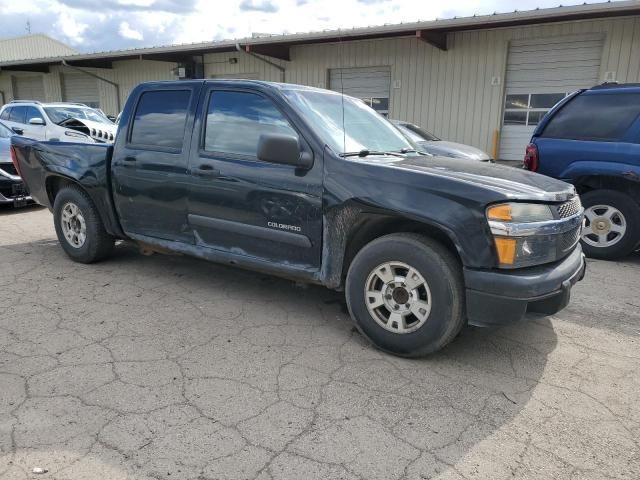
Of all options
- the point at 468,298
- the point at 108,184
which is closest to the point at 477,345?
the point at 468,298

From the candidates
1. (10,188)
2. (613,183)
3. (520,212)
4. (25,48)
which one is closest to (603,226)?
(613,183)

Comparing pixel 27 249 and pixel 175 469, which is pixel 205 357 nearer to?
pixel 175 469

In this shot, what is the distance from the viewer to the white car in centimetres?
1205

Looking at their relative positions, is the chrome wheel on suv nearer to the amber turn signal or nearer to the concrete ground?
the concrete ground

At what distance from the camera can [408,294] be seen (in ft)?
10.7

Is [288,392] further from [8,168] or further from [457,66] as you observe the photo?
[457,66]

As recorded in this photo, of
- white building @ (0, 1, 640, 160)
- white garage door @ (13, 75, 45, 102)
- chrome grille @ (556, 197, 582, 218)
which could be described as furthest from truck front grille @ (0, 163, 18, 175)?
white garage door @ (13, 75, 45, 102)

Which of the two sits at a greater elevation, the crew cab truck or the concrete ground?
the crew cab truck

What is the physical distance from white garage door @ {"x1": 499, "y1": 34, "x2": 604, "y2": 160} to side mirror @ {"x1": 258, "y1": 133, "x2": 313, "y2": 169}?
1113 centimetres

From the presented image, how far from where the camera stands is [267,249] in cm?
390

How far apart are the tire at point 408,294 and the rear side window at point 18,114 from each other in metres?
12.8

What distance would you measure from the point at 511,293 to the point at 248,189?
2.01 m

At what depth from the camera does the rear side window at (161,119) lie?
433 centimetres

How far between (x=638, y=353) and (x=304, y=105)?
2.99m
